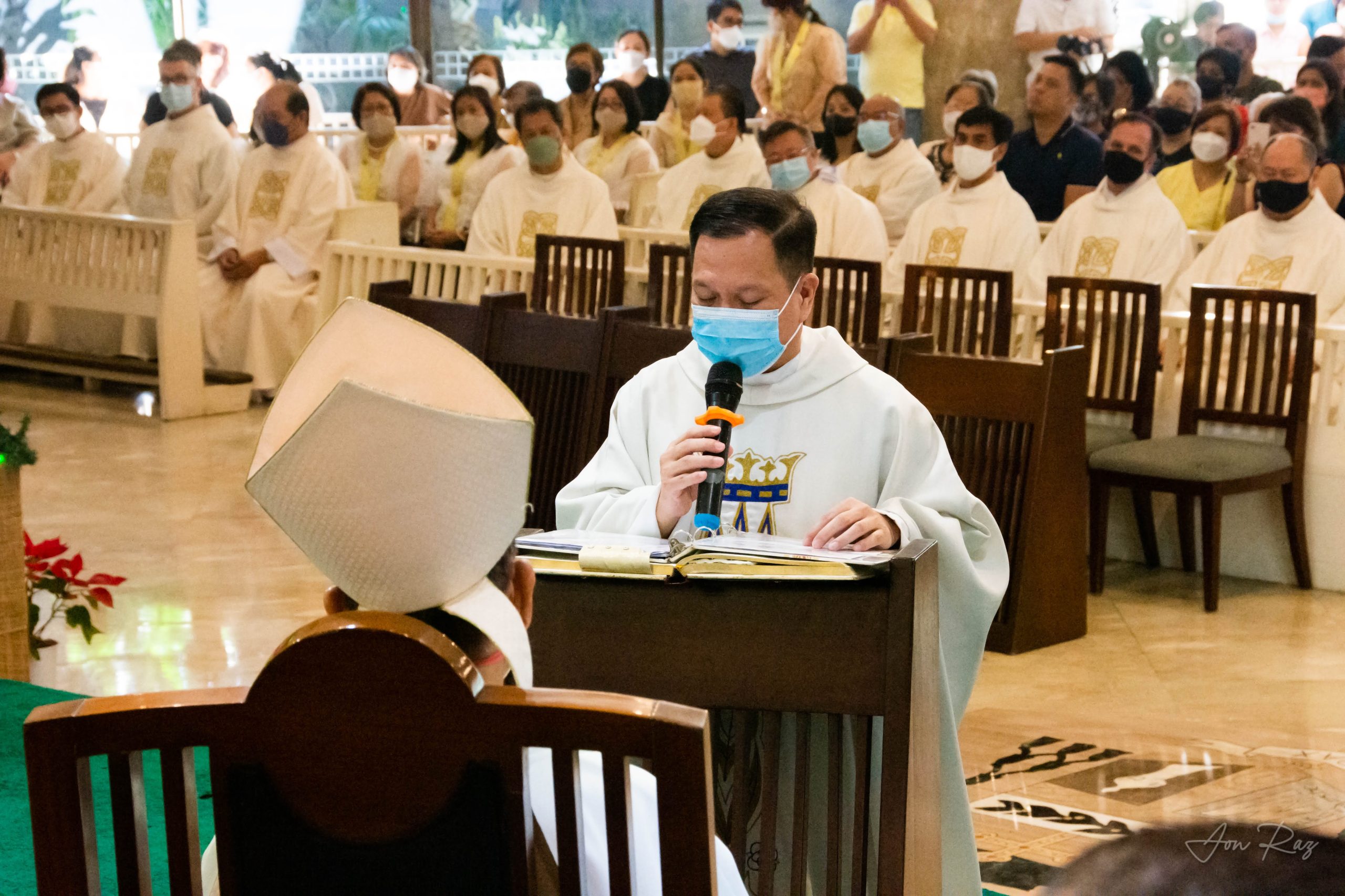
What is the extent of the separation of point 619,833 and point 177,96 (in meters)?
9.20

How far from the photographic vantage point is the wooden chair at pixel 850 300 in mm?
5723

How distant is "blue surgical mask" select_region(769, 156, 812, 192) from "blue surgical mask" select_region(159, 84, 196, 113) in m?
3.86

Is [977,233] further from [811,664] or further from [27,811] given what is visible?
[811,664]

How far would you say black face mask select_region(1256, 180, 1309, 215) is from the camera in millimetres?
6117

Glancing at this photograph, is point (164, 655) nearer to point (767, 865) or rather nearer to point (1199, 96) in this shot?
point (767, 865)

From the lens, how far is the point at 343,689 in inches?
41.6

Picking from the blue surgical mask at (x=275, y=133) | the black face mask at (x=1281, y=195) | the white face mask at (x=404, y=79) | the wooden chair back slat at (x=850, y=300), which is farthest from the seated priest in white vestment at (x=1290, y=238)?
the white face mask at (x=404, y=79)

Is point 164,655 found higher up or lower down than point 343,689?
lower down

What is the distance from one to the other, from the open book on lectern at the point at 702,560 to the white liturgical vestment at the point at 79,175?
8.79 m

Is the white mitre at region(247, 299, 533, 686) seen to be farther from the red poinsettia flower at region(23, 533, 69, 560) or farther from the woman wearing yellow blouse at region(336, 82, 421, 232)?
the woman wearing yellow blouse at region(336, 82, 421, 232)

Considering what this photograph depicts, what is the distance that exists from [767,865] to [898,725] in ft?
1.16

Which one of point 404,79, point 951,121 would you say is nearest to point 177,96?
point 404,79

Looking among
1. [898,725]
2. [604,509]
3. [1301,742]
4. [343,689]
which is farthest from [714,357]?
[1301,742]

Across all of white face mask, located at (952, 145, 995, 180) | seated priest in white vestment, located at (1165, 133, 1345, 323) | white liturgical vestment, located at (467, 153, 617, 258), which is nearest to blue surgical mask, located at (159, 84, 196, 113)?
white liturgical vestment, located at (467, 153, 617, 258)
